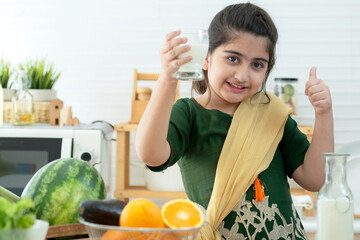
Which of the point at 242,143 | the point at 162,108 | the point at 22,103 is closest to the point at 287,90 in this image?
the point at 22,103

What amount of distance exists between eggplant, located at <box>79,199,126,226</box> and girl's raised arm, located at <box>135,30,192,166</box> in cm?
31

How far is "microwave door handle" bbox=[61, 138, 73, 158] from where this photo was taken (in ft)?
7.22

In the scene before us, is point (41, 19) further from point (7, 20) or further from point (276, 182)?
point (276, 182)

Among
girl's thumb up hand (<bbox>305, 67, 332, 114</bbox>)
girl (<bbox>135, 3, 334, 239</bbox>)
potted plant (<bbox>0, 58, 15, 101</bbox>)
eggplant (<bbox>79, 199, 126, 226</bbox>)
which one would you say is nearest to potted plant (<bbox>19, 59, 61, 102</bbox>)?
potted plant (<bbox>0, 58, 15, 101</bbox>)

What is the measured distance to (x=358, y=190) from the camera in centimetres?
265

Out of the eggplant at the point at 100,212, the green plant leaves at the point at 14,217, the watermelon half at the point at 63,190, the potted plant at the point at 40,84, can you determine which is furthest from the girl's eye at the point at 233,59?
the potted plant at the point at 40,84

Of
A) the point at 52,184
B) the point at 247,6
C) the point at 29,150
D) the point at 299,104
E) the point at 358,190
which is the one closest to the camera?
the point at 52,184

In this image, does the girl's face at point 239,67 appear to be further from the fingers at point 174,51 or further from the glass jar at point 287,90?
the glass jar at point 287,90

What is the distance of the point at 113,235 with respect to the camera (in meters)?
0.73

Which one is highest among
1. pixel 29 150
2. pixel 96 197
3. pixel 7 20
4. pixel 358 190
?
pixel 7 20

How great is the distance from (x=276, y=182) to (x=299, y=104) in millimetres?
1847

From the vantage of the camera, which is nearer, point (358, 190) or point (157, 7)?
point (358, 190)

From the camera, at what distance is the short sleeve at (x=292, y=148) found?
1367 millimetres

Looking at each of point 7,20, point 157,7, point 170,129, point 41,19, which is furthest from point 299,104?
point 170,129
